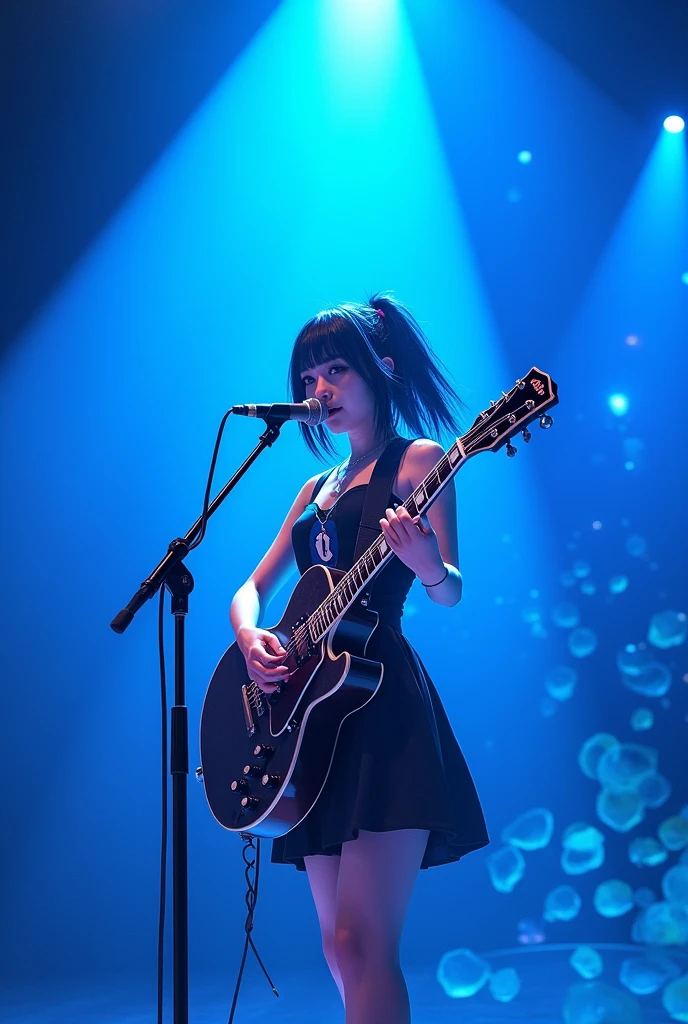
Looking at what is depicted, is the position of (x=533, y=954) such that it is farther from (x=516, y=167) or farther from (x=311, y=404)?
(x=516, y=167)

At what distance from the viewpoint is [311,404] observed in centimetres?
182

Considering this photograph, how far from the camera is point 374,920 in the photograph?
59.8 inches

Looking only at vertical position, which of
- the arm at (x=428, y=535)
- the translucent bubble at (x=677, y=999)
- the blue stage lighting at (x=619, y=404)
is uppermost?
the blue stage lighting at (x=619, y=404)

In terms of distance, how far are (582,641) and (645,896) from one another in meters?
1.00

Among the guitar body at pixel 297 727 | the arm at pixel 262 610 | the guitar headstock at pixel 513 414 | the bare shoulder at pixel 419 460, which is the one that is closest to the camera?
the guitar headstock at pixel 513 414

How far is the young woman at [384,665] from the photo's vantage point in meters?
1.54

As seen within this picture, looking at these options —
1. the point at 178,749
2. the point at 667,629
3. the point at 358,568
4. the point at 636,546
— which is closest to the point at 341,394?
the point at 358,568

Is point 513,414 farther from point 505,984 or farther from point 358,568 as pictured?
point 505,984

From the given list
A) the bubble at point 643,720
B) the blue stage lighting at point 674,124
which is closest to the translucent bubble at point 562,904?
the bubble at point 643,720

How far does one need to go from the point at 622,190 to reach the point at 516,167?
1.52ft

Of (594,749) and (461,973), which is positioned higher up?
(594,749)

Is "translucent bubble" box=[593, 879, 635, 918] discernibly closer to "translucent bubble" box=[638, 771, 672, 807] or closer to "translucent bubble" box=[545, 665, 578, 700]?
"translucent bubble" box=[638, 771, 672, 807]

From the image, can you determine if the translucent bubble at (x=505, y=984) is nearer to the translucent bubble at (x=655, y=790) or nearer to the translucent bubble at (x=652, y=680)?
the translucent bubble at (x=655, y=790)

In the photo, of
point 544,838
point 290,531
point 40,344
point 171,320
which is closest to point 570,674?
Result: point 544,838
